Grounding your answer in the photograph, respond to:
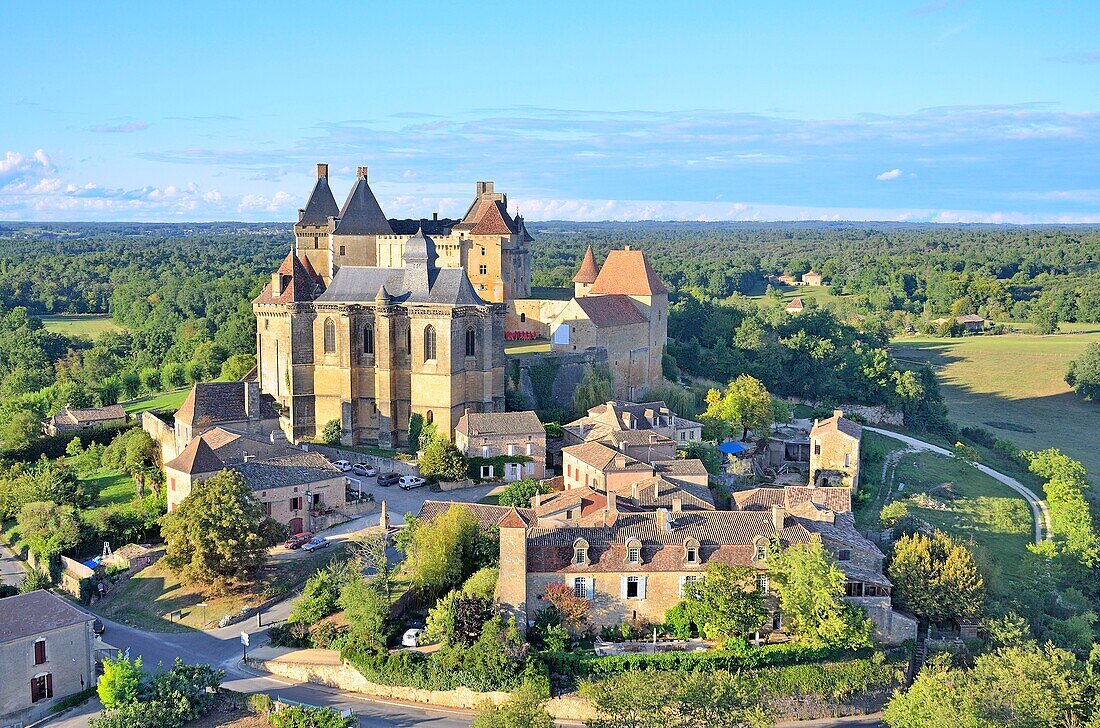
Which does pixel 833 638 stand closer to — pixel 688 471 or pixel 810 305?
pixel 688 471

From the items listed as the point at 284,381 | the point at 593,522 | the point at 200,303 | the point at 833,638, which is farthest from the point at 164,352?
the point at 833,638

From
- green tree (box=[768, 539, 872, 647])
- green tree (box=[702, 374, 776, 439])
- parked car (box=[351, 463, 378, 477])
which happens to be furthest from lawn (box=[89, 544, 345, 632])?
green tree (box=[702, 374, 776, 439])

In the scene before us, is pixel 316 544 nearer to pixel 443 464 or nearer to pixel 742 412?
pixel 443 464

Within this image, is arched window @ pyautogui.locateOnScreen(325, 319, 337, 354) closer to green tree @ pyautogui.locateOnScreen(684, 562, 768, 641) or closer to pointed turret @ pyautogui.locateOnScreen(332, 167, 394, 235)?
pointed turret @ pyautogui.locateOnScreen(332, 167, 394, 235)

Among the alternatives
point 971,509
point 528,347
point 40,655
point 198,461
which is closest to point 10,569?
point 198,461

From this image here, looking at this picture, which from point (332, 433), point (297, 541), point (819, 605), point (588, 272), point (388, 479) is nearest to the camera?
point (819, 605)
